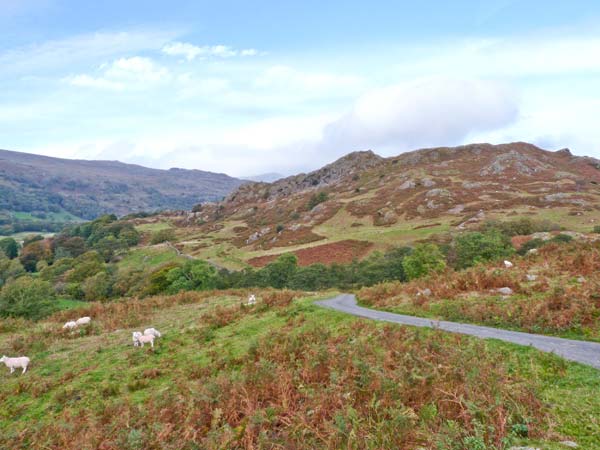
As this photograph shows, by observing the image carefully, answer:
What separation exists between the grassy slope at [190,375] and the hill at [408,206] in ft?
209

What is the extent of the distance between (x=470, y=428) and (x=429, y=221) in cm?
9404

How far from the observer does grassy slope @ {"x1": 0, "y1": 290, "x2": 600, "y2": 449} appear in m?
8.26

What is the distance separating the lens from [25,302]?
5203 centimetres

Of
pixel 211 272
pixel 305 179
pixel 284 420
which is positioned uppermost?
pixel 305 179

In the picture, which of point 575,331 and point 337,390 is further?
point 575,331

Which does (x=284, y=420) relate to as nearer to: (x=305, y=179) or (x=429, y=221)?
(x=429, y=221)

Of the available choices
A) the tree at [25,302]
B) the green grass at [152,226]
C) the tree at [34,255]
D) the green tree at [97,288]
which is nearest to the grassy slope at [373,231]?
the green tree at [97,288]

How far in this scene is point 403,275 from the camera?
62.2 metres

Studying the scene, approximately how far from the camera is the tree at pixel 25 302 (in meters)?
51.3

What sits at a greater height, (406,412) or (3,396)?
(406,412)

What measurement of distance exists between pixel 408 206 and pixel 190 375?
4016 inches

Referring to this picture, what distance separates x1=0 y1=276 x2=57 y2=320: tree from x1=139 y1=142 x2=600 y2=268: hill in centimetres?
4240

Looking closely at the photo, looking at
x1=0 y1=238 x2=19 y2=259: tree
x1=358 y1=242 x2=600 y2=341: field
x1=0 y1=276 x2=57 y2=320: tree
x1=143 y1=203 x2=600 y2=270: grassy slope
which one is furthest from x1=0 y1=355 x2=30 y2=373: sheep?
x1=0 y1=238 x2=19 y2=259: tree

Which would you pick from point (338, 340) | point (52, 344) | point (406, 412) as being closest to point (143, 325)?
point (52, 344)
